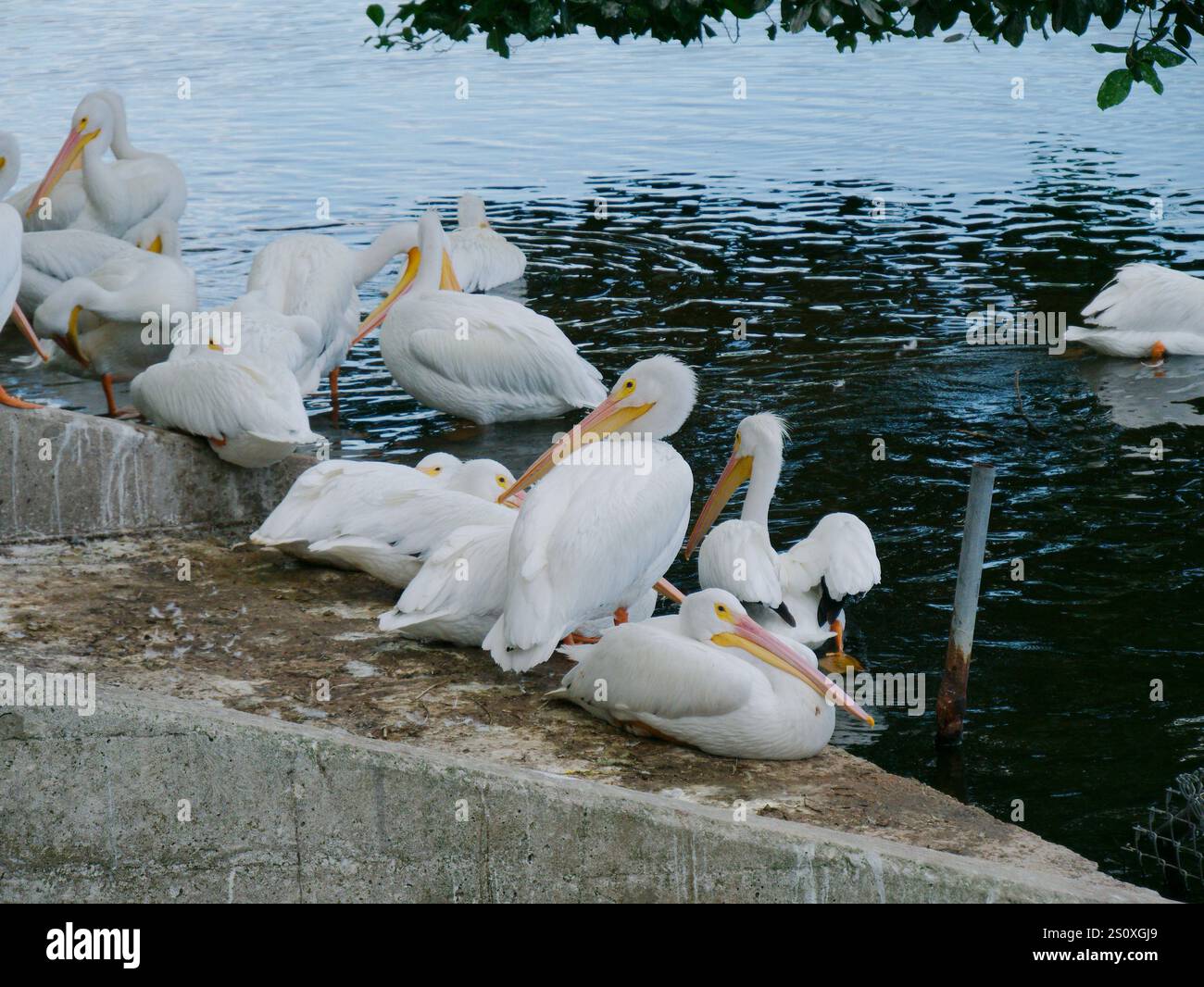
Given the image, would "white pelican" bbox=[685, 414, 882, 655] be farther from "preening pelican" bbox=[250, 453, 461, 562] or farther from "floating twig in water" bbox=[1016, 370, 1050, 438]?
"floating twig in water" bbox=[1016, 370, 1050, 438]

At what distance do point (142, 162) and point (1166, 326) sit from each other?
636 cm

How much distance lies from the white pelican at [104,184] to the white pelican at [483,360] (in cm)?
263

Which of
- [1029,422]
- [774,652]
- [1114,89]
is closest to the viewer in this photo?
[774,652]

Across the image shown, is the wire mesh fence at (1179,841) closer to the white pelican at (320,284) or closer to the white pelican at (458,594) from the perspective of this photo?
the white pelican at (458,594)

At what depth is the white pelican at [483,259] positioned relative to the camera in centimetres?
1055

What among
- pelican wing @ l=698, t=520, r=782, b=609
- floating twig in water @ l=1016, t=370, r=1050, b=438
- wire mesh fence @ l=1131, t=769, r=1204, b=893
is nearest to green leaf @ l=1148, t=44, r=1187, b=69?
floating twig in water @ l=1016, t=370, r=1050, b=438

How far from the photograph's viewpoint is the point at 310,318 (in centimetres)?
776

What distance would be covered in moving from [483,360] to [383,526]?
2567 millimetres

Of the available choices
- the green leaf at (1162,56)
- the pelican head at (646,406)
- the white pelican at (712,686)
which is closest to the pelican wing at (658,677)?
the white pelican at (712,686)

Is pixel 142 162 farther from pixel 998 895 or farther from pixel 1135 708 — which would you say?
pixel 998 895

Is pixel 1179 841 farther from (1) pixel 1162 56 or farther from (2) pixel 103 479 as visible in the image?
(2) pixel 103 479

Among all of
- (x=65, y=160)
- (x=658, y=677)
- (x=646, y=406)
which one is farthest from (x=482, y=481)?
(x=65, y=160)

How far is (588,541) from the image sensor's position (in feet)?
16.3

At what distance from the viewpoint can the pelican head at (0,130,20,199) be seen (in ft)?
30.8
